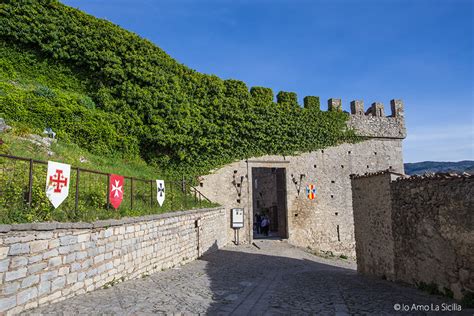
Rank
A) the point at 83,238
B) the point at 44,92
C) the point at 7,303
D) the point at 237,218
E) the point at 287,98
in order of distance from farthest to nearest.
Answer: the point at 287,98, the point at 237,218, the point at 44,92, the point at 83,238, the point at 7,303

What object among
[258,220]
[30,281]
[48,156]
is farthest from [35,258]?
[258,220]

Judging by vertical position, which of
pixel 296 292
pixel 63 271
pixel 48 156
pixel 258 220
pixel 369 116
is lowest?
pixel 296 292

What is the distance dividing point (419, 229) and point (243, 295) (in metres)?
4.21

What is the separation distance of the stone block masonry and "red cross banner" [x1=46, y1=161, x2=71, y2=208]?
0.52m

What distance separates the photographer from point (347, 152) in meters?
21.5

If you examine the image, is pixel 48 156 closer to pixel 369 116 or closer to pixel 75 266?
pixel 75 266

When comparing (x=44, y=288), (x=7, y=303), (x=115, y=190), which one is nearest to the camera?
(x=7, y=303)

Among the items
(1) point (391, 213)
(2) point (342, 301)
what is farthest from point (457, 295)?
(1) point (391, 213)

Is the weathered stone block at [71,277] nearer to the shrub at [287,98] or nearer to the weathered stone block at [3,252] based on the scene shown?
the weathered stone block at [3,252]

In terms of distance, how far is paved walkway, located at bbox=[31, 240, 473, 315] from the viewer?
5793 millimetres

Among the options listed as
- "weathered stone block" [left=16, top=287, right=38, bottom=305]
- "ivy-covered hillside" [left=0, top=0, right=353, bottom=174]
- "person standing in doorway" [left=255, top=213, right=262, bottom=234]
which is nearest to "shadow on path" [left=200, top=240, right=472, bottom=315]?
"weathered stone block" [left=16, top=287, right=38, bottom=305]

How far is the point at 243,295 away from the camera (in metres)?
7.25

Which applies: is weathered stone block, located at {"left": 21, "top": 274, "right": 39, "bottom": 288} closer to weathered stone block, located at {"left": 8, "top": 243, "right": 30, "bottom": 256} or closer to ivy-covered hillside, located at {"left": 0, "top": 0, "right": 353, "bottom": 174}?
weathered stone block, located at {"left": 8, "top": 243, "right": 30, "bottom": 256}

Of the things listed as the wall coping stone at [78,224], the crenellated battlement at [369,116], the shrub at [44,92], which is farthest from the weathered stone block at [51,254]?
the crenellated battlement at [369,116]
